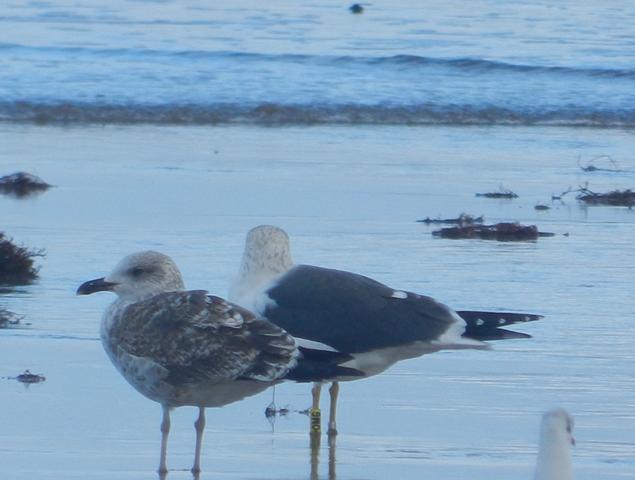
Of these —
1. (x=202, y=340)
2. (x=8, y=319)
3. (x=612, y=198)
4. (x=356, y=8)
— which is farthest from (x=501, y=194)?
(x=356, y=8)

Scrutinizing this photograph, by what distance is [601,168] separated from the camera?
1379 centimetres

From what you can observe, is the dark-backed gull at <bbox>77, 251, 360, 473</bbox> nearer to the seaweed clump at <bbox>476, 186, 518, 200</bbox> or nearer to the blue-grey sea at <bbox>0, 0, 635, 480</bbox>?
the blue-grey sea at <bbox>0, 0, 635, 480</bbox>

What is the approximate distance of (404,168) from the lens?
44.2 ft

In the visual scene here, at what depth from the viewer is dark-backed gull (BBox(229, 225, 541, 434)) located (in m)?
6.39

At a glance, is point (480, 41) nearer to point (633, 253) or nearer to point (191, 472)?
point (633, 253)

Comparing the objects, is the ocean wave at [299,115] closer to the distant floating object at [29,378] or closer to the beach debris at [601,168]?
the beach debris at [601,168]

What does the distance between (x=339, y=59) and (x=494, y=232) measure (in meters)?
11.8

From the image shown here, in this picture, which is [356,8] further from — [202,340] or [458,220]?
[202,340]

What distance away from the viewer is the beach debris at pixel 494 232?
10594 millimetres

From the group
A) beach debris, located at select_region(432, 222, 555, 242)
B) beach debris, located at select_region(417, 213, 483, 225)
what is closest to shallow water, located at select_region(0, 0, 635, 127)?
beach debris, located at select_region(417, 213, 483, 225)

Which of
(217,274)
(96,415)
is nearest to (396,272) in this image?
(217,274)

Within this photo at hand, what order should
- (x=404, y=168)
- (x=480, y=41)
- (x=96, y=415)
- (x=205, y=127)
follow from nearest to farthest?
(x=96, y=415) → (x=404, y=168) → (x=205, y=127) → (x=480, y=41)

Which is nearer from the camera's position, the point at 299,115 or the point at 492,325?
the point at 492,325

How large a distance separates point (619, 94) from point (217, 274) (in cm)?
1131
